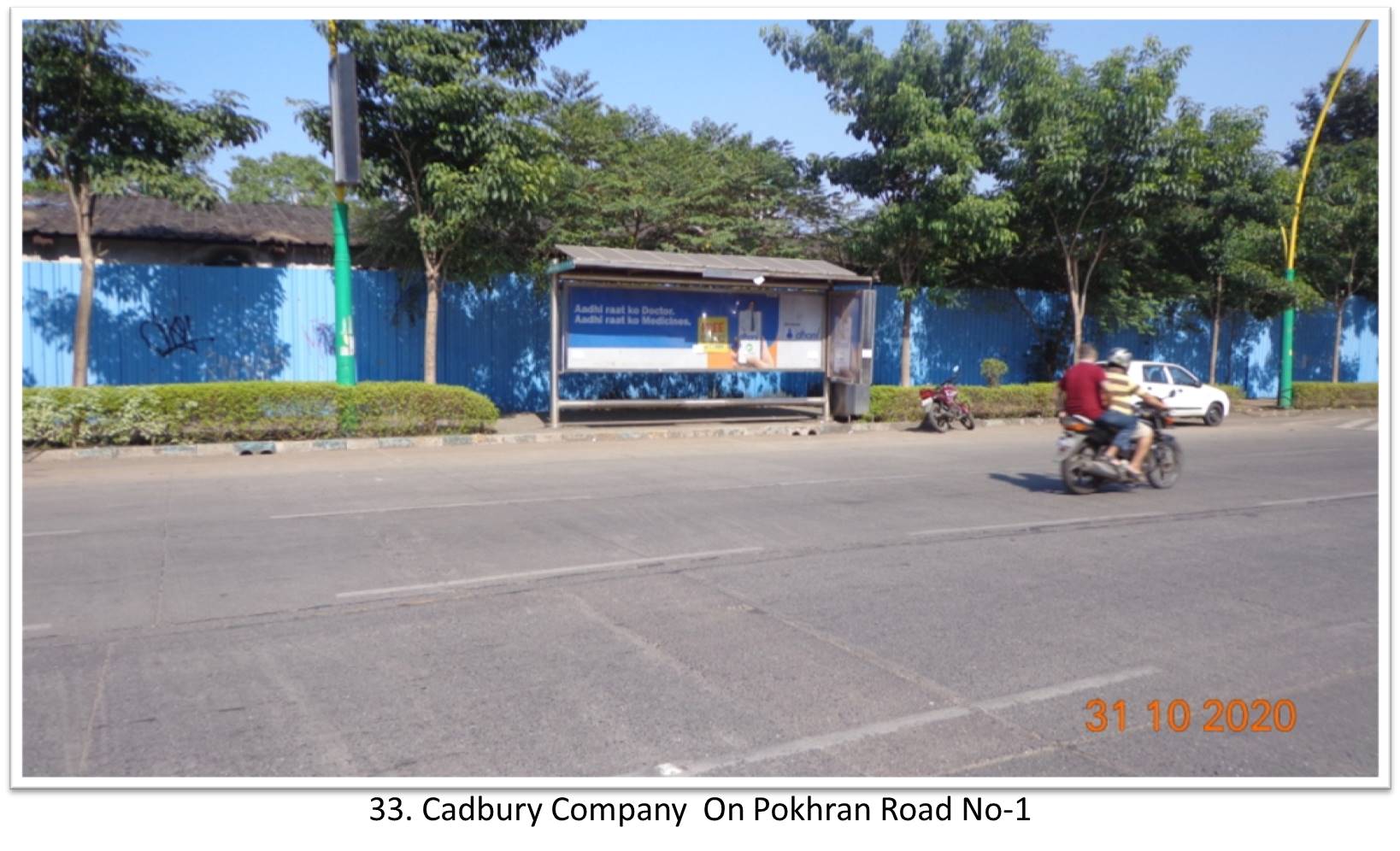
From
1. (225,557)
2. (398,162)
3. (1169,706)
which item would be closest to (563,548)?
(225,557)

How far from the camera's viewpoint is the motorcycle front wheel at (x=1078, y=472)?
1064 centimetres

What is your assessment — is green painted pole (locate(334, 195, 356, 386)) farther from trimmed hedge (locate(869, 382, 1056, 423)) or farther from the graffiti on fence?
trimmed hedge (locate(869, 382, 1056, 423))

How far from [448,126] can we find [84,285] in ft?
18.6

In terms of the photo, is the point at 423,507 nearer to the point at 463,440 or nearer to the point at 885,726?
the point at 463,440

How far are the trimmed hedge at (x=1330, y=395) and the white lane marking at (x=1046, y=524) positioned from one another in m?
19.6

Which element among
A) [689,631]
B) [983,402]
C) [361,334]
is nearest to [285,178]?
[361,334]

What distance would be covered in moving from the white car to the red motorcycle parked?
407cm

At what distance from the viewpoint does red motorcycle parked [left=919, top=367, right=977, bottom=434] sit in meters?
19.0

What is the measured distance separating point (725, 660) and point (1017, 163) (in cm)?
1768

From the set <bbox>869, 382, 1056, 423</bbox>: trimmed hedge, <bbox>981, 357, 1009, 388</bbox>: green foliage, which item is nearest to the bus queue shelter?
<bbox>869, 382, 1056, 423</bbox>: trimmed hedge

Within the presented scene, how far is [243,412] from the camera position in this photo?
14.3 meters

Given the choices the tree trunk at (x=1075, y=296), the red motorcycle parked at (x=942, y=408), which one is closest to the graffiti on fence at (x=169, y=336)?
the red motorcycle parked at (x=942, y=408)

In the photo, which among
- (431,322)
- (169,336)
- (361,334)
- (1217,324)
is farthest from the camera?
(1217,324)

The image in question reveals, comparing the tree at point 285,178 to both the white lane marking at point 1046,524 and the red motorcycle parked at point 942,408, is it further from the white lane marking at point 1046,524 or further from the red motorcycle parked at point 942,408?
the white lane marking at point 1046,524
